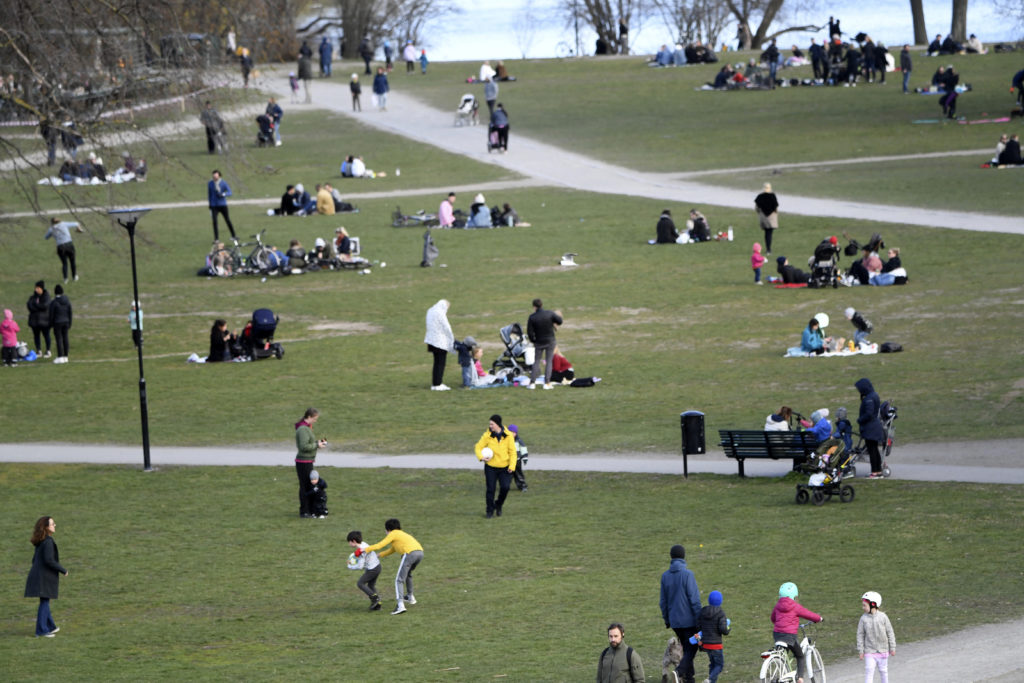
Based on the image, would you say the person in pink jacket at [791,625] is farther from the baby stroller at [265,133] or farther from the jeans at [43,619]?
the baby stroller at [265,133]

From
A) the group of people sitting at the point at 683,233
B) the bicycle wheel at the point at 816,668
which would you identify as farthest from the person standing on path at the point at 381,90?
the bicycle wheel at the point at 816,668

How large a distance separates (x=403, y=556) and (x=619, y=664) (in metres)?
4.49

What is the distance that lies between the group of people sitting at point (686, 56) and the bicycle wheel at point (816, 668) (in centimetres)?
6903

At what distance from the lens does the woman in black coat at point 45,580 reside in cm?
1594

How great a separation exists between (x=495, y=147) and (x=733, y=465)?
1540 inches

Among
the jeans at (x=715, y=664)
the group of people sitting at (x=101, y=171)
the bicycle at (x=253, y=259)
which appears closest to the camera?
the jeans at (x=715, y=664)

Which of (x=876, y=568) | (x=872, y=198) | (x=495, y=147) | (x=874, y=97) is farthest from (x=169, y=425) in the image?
(x=874, y=97)

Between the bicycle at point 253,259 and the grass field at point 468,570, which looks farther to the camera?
the bicycle at point 253,259

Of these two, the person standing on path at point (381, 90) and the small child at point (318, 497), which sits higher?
the person standing on path at point (381, 90)

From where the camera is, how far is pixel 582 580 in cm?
1658

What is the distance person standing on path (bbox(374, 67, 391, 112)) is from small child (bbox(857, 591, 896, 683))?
60617 millimetres

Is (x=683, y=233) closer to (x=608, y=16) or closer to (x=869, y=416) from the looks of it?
(x=869, y=416)

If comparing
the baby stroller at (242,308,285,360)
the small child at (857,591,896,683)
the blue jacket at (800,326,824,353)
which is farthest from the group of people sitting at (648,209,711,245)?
the small child at (857,591,896,683)

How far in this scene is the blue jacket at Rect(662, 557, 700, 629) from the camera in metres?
13.5
